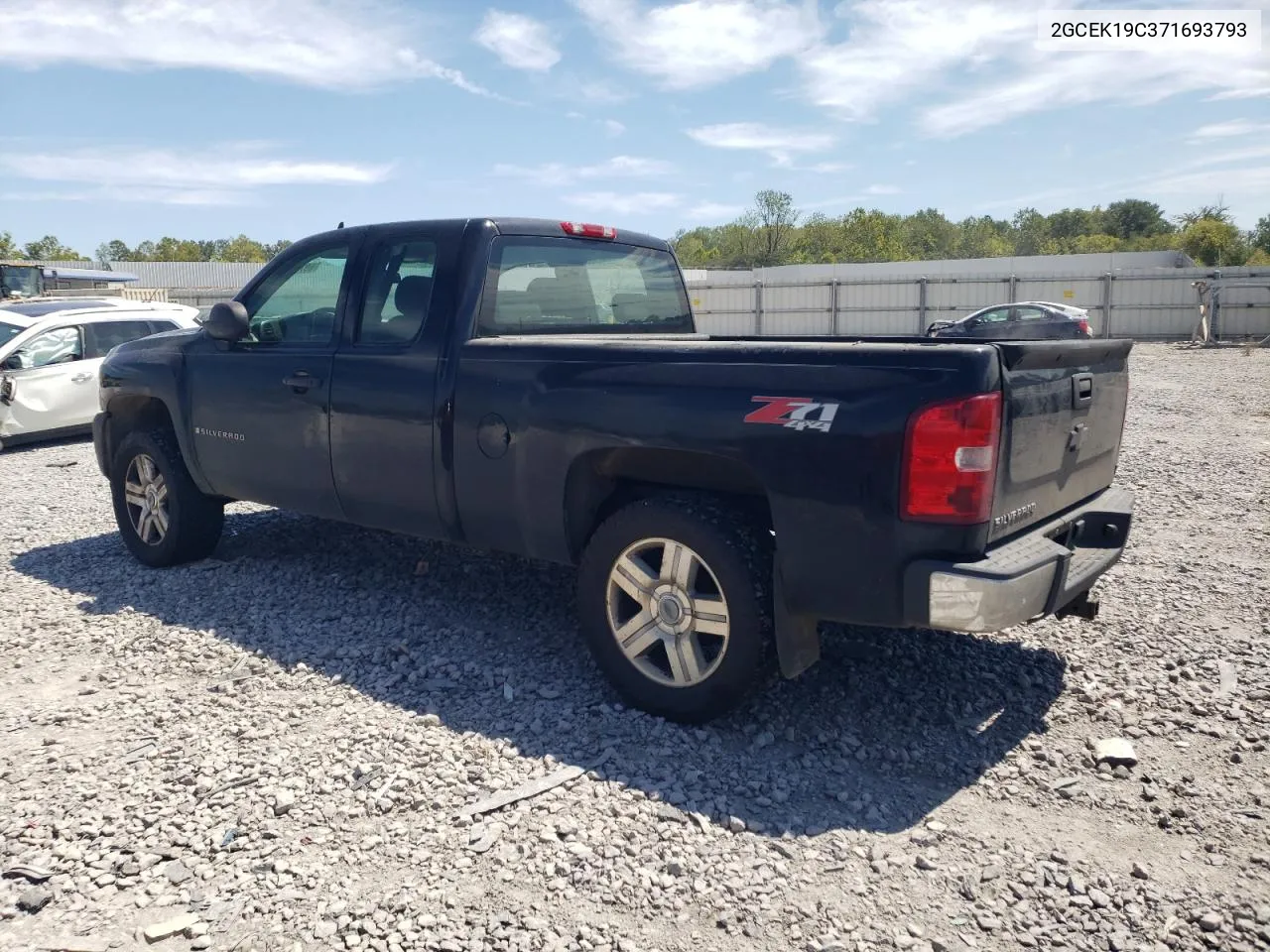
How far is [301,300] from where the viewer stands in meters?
5.52

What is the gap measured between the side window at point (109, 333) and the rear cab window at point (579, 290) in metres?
9.27

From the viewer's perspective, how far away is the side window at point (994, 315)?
2670cm

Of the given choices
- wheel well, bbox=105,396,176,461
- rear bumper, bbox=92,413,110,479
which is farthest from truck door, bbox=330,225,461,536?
rear bumper, bbox=92,413,110,479

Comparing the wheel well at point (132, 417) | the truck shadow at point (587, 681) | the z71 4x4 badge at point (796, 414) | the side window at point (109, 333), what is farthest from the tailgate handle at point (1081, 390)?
the side window at point (109, 333)

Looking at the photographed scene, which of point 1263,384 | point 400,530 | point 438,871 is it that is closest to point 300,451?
point 400,530

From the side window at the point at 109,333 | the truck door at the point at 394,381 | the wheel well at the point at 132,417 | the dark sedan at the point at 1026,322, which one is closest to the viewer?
the truck door at the point at 394,381

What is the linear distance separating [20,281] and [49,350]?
73.0ft

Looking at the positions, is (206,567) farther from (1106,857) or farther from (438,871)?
(1106,857)

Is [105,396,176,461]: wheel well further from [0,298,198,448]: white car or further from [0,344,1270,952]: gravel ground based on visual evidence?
[0,298,198,448]: white car

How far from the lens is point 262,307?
18.7 feet

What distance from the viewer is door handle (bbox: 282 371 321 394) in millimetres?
5139

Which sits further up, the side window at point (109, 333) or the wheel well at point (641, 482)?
the side window at point (109, 333)

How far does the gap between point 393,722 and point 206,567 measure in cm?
286

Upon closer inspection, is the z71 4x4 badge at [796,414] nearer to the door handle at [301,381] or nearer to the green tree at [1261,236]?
the door handle at [301,381]
